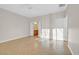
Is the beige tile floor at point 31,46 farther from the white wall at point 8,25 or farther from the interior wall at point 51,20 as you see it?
the interior wall at point 51,20

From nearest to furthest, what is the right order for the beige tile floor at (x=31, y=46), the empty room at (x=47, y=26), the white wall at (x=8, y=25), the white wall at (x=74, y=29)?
1. the white wall at (x=74, y=29)
2. the empty room at (x=47, y=26)
3. the beige tile floor at (x=31, y=46)
4. the white wall at (x=8, y=25)

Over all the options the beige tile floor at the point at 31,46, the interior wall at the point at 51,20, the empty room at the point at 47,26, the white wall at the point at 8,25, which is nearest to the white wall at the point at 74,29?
the empty room at the point at 47,26

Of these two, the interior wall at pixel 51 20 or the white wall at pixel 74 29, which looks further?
the interior wall at pixel 51 20

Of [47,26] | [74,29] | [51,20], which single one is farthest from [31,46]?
[74,29]

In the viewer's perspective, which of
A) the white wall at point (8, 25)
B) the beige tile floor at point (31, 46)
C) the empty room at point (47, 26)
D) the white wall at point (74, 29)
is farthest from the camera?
the white wall at point (8, 25)

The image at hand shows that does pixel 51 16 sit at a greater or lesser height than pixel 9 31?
greater

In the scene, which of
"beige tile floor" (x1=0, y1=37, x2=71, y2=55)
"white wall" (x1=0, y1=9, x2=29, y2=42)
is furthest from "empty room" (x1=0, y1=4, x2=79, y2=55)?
"white wall" (x1=0, y1=9, x2=29, y2=42)

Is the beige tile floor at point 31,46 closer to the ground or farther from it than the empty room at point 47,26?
closer to the ground

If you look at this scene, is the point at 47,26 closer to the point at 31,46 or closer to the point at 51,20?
the point at 51,20

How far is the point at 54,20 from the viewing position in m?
3.03
